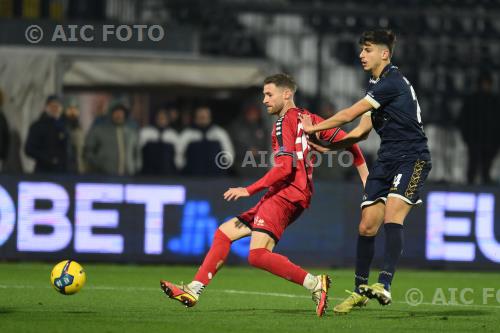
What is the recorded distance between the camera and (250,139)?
58.9 ft

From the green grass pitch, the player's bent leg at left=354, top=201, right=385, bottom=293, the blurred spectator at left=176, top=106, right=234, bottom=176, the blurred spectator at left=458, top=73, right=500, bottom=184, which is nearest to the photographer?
the green grass pitch

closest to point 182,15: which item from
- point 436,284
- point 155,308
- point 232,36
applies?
point 232,36

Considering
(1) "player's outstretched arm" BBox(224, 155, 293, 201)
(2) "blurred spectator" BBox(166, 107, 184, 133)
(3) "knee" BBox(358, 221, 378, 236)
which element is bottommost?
(3) "knee" BBox(358, 221, 378, 236)

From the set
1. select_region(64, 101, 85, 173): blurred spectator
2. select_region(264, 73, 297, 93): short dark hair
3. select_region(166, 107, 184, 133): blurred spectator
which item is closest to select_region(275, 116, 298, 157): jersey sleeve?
select_region(264, 73, 297, 93): short dark hair

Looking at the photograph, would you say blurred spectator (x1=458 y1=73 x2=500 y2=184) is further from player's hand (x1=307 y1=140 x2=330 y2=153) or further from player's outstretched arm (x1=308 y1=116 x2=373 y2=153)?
player's hand (x1=307 y1=140 x2=330 y2=153)

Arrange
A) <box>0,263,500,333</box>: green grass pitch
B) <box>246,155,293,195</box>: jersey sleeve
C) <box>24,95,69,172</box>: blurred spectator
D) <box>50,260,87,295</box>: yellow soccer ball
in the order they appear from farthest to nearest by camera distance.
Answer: <box>24,95,69,172</box>: blurred spectator → <box>50,260,87,295</box>: yellow soccer ball → <box>246,155,293,195</box>: jersey sleeve → <box>0,263,500,333</box>: green grass pitch

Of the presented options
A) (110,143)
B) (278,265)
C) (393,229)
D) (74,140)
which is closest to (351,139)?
(393,229)

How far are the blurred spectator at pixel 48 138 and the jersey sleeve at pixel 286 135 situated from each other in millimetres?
7323

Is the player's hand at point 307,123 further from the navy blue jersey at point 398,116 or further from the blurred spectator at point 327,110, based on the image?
the blurred spectator at point 327,110

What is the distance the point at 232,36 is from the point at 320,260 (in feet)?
16.1

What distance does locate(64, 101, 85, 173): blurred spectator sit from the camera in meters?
17.6

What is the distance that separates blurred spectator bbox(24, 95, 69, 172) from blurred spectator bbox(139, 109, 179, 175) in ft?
4.65

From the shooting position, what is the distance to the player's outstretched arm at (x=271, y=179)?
966 centimetres

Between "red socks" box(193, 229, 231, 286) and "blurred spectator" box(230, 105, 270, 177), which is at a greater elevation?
"blurred spectator" box(230, 105, 270, 177)
